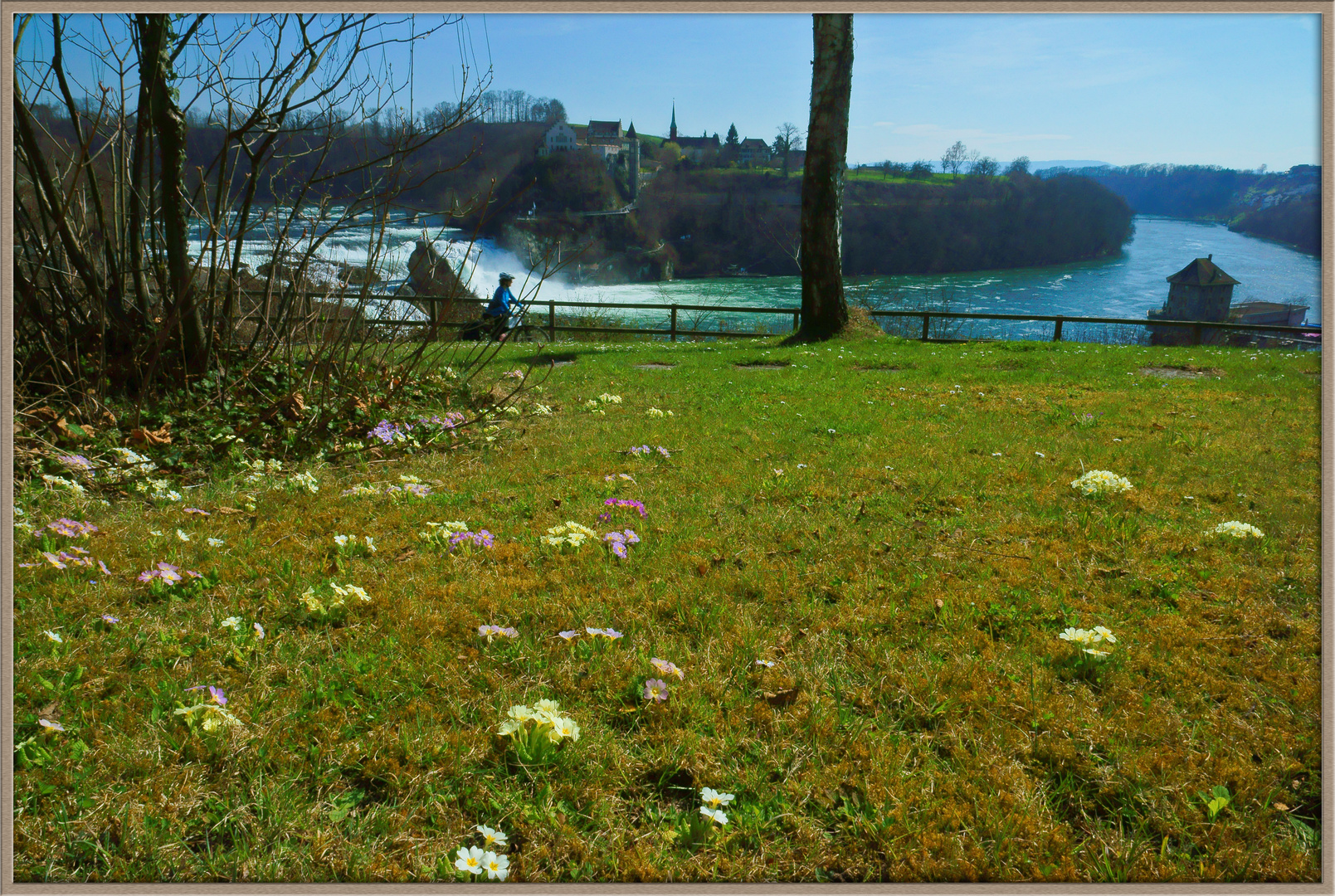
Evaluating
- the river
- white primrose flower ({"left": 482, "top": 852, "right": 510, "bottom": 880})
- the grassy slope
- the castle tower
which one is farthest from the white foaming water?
the castle tower

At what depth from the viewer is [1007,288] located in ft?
142

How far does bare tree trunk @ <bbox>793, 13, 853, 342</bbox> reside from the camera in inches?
487

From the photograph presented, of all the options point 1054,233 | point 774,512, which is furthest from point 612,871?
point 1054,233

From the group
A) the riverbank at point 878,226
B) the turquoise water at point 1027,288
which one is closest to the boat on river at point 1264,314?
the turquoise water at point 1027,288

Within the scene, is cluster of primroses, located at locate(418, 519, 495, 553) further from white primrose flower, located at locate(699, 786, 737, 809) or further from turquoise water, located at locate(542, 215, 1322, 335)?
turquoise water, located at locate(542, 215, 1322, 335)

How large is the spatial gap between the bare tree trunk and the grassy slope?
30.8 feet

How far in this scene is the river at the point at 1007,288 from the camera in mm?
17719

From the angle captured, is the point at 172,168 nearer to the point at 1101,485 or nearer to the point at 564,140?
the point at 1101,485

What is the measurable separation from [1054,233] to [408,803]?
6713 centimetres

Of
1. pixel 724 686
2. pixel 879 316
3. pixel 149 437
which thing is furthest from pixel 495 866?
pixel 879 316

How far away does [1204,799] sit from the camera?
64.9 inches

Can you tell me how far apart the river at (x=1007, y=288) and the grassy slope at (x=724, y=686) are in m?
8.84

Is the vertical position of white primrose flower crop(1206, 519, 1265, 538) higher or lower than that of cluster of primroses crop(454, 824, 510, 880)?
higher

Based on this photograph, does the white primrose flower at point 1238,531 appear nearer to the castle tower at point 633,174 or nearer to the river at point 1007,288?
the river at point 1007,288
